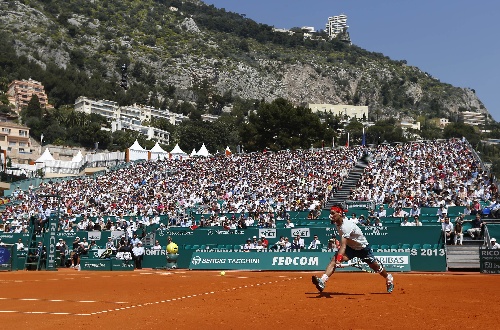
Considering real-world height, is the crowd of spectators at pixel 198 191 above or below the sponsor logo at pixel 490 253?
above

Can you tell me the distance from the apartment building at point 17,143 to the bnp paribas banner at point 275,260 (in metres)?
112

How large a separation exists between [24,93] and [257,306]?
158546 mm

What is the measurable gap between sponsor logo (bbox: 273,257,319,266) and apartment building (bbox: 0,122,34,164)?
4517 inches

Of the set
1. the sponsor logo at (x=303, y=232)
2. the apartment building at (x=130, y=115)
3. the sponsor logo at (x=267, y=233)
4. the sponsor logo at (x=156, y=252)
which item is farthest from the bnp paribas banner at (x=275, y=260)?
the apartment building at (x=130, y=115)

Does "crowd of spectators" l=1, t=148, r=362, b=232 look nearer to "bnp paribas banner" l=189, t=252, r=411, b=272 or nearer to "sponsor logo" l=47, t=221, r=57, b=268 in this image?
"sponsor logo" l=47, t=221, r=57, b=268

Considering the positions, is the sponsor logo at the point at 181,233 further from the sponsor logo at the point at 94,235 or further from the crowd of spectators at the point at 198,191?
the sponsor logo at the point at 94,235

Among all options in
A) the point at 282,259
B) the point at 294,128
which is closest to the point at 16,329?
the point at 282,259

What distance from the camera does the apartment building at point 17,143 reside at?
133 metres

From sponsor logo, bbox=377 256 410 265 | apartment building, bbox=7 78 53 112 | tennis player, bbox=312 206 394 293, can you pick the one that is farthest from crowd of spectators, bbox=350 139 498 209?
apartment building, bbox=7 78 53 112

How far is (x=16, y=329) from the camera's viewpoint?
36.8 ft

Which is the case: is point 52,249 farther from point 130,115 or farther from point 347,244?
point 130,115

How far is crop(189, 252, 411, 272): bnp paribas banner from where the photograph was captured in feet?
→ 87.5

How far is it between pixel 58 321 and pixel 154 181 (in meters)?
41.1

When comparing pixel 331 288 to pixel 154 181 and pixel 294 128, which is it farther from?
pixel 294 128
